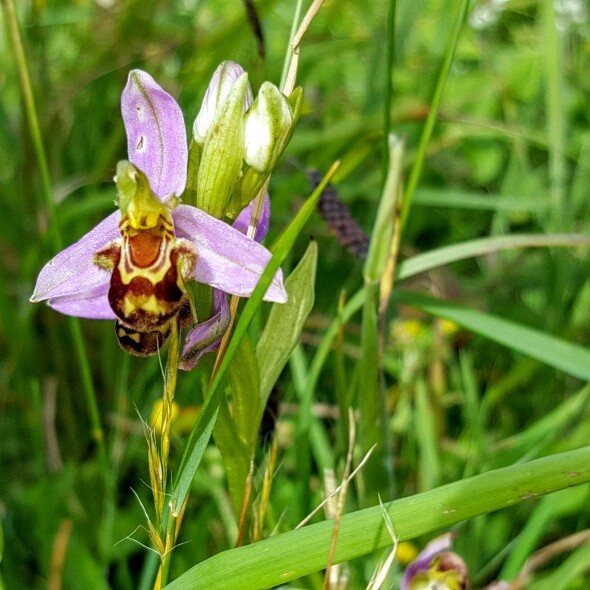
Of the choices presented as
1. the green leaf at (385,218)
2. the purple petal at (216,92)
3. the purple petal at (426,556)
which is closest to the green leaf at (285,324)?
the green leaf at (385,218)

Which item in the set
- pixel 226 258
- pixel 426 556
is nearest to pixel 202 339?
pixel 226 258

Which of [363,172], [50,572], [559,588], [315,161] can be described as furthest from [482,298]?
[50,572]

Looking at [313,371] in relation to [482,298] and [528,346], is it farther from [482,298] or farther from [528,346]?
[482,298]

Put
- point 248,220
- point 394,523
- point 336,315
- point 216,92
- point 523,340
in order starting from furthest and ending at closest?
point 336,315
point 523,340
point 248,220
point 216,92
point 394,523

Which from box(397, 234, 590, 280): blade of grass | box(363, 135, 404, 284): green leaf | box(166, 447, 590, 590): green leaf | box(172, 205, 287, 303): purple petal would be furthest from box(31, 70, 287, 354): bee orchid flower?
box(397, 234, 590, 280): blade of grass

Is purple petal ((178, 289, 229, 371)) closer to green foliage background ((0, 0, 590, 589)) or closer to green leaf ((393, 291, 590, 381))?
green foliage background ((0, 0, 590, 589))

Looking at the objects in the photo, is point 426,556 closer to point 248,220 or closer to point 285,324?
point 285,324

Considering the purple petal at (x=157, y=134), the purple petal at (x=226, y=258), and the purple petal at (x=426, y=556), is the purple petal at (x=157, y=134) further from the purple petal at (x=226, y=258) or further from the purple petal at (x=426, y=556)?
the purple petal at (x=426, y=556)
